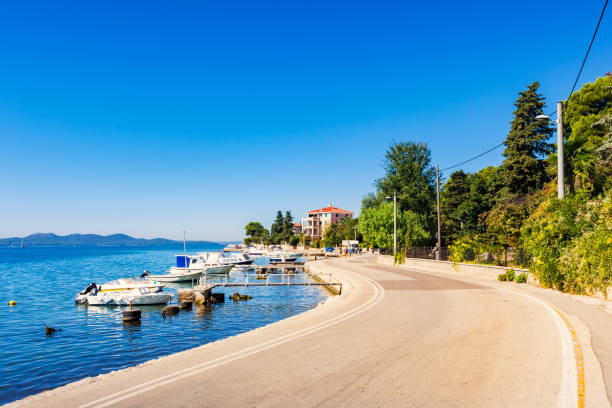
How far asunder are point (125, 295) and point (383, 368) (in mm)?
27616

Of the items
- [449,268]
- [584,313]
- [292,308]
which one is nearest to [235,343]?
[584,313]

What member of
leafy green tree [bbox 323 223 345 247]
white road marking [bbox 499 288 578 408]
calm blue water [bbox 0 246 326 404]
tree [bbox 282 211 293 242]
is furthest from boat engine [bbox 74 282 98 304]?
tree [bbox 282 211 293 242]

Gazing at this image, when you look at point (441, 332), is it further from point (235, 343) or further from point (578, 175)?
point (578, 175)

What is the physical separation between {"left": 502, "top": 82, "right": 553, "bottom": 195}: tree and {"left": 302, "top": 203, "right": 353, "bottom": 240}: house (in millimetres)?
132362

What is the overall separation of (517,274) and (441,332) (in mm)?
15455

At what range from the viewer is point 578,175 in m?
22.5

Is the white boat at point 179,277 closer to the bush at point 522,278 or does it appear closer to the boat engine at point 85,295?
Result: the boat engine at point 85,295

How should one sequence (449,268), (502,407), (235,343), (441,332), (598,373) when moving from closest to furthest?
(502,407)
(598,373)
(235,343)
(441,332)
(449,268)

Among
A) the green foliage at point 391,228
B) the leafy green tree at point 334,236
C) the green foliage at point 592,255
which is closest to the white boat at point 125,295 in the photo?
the green foliage at point 592,255

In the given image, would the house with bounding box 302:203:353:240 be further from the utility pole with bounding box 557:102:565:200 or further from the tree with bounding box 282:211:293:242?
the utility pole with bounding box 557:102:565:200

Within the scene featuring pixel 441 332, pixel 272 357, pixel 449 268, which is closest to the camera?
pixel 272 357

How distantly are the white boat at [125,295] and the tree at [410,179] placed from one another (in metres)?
36.4

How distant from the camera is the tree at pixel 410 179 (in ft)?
187

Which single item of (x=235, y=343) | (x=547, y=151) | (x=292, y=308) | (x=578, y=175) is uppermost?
(x=547, y=151)
